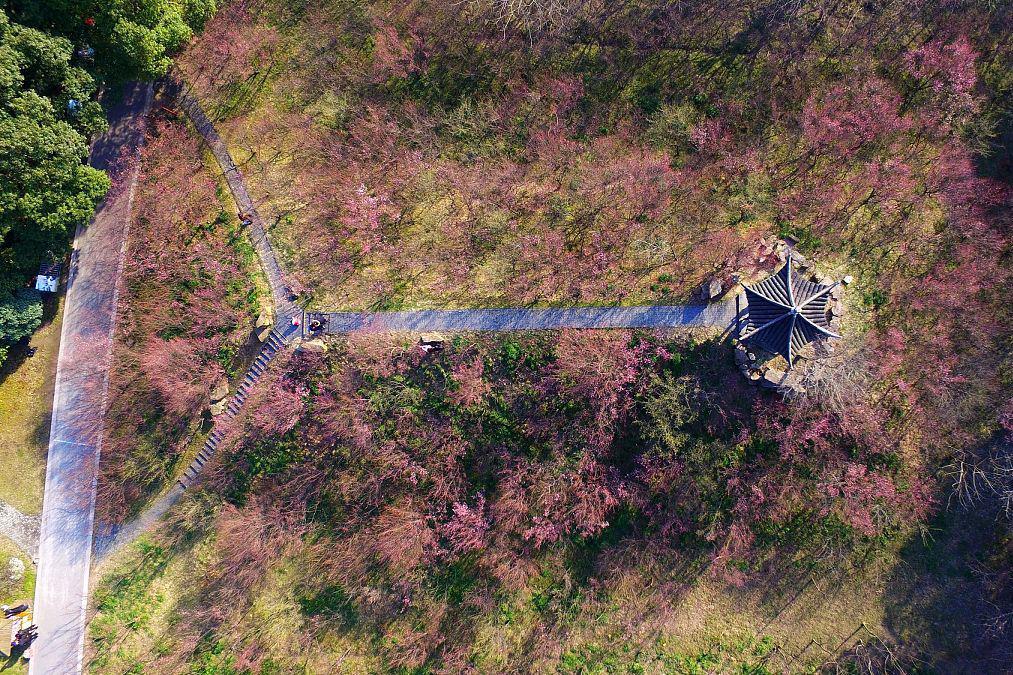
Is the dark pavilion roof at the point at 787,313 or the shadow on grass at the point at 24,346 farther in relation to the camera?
the shadow on grass at the point at 24,346

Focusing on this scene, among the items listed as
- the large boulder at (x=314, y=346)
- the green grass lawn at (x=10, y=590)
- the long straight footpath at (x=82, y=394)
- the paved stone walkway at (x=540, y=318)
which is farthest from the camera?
the large boulder at (x=314, y=346)

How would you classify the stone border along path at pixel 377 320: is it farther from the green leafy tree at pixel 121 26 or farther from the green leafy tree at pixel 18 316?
the green leafy tree at pixel 18 316

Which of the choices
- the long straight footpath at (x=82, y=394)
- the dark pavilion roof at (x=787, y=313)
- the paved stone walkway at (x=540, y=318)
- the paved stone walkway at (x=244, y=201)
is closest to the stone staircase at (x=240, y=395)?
the paved stone walkway at (x=244, y=201)

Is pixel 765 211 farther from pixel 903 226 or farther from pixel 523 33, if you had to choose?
pixel 523 33

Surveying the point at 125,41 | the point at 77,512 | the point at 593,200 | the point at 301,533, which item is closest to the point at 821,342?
the point at 593,200

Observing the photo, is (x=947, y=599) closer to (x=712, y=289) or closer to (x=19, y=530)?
(x=712, y=289)

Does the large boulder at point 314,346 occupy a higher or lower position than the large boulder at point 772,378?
higher

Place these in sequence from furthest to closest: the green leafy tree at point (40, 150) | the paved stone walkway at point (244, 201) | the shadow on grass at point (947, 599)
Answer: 1. the paved stone walkway at point (244, 201)
2. the shadow on grass at point (947, 599)
3. the green leafy tree at point (40, 150)
